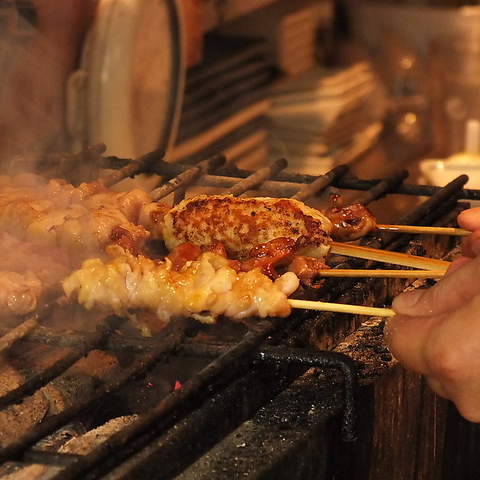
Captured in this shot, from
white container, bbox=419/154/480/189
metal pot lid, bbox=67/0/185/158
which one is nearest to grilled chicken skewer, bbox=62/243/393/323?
metal pot lid, bbox=67/0/185/158

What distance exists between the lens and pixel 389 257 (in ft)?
9.09

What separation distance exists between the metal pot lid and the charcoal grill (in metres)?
1.71

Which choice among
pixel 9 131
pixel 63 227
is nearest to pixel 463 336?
pixel 63 227

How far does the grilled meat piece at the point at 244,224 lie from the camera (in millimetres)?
2914

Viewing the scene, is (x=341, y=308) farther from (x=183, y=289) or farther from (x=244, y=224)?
(x=244, y=224)

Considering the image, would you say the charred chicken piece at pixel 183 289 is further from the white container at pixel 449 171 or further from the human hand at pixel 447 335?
the white container at pixel 449 171

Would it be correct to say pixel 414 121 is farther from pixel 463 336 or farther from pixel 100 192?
pixel 463 336

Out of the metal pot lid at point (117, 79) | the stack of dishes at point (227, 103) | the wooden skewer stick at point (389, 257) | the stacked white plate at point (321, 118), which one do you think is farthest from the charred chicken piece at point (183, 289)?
the stacked white plate at point (321, 118)

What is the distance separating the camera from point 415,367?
6.95 ft

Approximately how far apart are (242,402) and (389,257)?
847 mm

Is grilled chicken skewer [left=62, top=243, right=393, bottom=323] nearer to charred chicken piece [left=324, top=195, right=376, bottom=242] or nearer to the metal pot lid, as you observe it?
charred chicken piece [left=324, top=195, right=376, bottom=242]

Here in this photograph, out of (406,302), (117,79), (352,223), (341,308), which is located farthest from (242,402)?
(117,79)

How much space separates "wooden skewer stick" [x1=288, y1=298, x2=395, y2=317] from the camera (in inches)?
91.4

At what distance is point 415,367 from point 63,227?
59.9 inches
